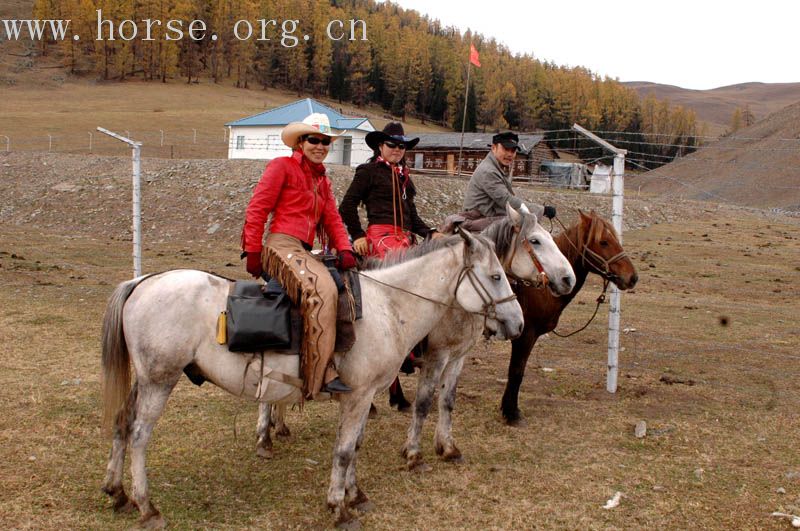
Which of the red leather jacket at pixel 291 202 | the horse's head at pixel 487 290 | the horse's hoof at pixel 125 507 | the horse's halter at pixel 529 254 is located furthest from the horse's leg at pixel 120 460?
the horse's halter at pixel 529 254

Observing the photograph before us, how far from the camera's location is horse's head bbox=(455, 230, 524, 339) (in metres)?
4.67

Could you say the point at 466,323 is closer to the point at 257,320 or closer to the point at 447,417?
the point at 447,417

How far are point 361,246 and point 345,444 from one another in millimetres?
2318

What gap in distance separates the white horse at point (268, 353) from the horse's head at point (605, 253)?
252 cm

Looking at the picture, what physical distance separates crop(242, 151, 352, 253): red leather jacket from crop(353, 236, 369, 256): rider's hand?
1071 millimetres

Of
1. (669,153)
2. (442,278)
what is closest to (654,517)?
(442,278)

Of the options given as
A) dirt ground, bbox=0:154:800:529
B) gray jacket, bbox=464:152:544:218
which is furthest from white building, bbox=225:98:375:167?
gray jacket, bbox=464:152:544:218

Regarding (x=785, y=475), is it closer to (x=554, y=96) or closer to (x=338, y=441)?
(x=338, y=441)

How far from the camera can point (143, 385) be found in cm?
438

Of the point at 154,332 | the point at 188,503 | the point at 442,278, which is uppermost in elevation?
the point at 442,278

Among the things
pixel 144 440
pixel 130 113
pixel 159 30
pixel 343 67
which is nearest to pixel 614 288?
pixel 144 440

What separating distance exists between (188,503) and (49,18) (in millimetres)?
104694

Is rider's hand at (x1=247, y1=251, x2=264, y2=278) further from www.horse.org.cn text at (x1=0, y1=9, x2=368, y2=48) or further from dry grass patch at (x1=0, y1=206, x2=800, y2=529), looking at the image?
www.horse.org.cn text at (x1=0, y1=9, x2=368, y2=48)

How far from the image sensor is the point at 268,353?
4.41 m
